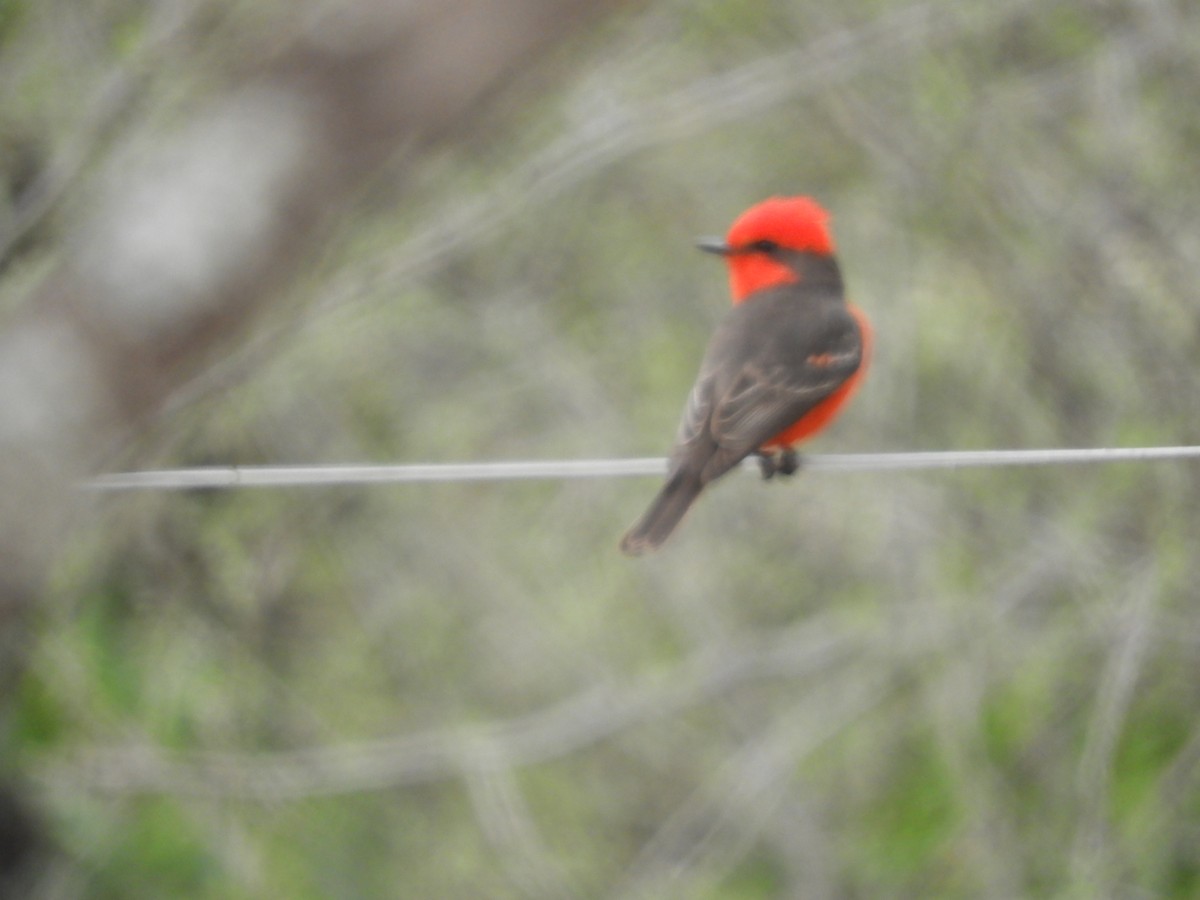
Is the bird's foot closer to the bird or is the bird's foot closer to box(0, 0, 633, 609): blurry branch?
the bird

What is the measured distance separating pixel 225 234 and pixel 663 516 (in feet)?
7.76

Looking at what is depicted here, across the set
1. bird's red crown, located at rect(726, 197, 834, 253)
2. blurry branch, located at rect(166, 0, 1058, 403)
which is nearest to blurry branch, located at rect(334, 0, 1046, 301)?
blurry branch, located at rect(166, 0, 1058, 403)

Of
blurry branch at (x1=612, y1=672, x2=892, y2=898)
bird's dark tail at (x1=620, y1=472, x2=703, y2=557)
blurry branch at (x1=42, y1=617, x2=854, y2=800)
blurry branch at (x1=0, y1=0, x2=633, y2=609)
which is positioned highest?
blurry branch at (x1=0, y1=0, x2=633, y2=609)

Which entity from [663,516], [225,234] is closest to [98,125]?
[225,234]

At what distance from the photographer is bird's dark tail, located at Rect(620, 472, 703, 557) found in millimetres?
3867

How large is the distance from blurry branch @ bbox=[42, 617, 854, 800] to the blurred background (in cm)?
2

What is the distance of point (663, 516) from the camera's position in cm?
399

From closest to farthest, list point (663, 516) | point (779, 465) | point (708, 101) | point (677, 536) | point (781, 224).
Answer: point (663, 516), point (779, 465), point (781, 224), point (708, 101), point (677, 536)

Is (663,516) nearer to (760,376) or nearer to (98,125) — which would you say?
(760,376)

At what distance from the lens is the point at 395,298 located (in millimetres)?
6586

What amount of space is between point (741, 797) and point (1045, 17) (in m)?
3.10

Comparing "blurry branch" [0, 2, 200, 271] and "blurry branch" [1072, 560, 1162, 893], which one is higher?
"blurry branch" [0, 2, 200, 271]

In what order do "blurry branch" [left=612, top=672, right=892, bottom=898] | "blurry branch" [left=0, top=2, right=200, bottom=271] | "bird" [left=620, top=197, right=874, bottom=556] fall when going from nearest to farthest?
"blurry branch" [left=0, top=2, right=200, bottom=271] < "bird" [left=620, top=197, right=874, bottom=556] < "blurry branch" [left=612, top=672, right=892, bottom=898]

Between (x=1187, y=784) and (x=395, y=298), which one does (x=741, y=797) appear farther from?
(x=395, y=298)
